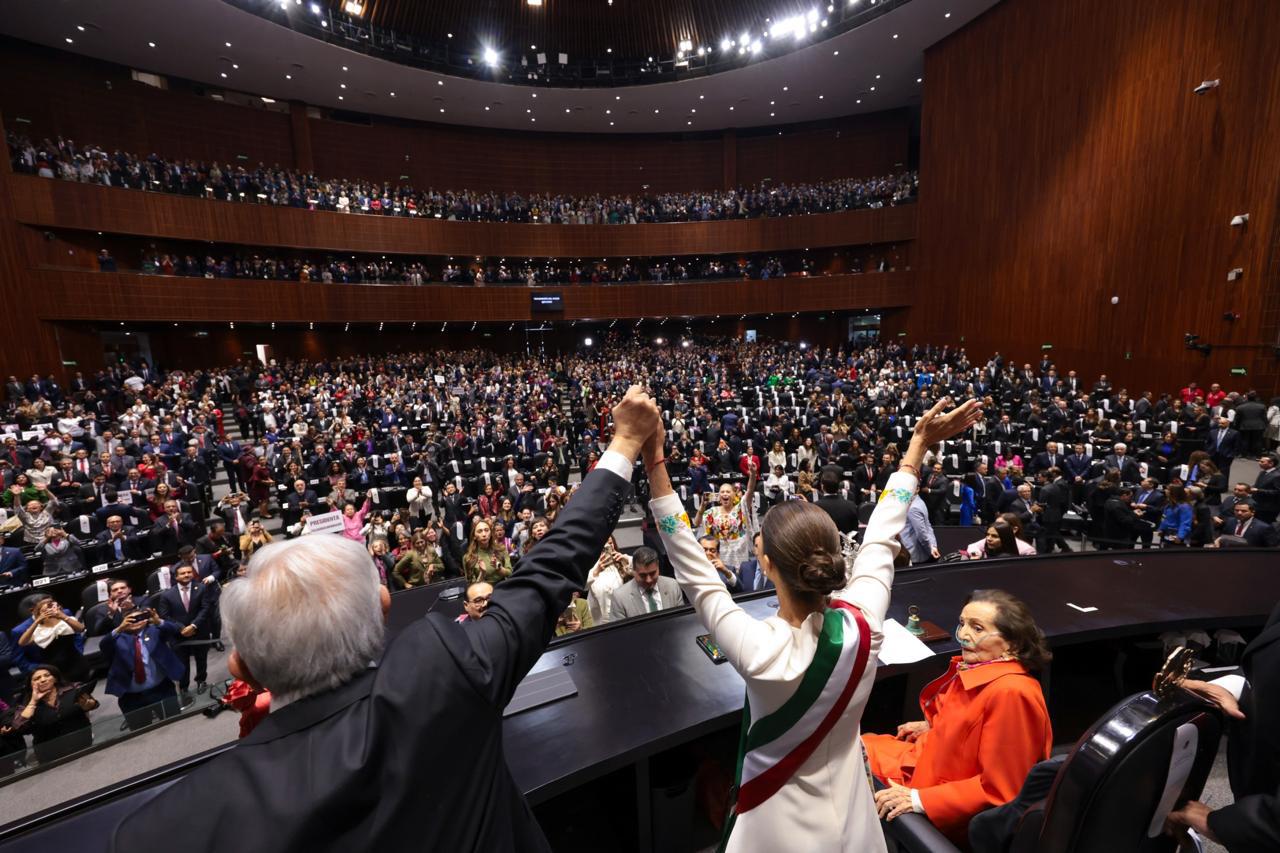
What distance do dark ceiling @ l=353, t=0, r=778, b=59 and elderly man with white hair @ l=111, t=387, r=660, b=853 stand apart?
2398 cm

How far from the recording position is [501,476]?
10383mm

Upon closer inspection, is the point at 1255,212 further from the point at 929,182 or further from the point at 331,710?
the point at 331,710

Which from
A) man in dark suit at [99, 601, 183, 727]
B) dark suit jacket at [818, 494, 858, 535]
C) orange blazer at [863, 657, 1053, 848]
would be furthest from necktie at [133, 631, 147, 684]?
dark suit jacket at [818, 494, 858, 535]

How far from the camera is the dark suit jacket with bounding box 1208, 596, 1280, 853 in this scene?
52.0 inches

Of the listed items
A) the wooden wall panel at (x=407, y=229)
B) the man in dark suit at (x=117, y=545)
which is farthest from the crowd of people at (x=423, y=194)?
the man in dark suit at (x=117, y=545)

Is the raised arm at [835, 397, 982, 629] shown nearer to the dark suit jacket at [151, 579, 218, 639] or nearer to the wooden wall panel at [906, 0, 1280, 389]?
the dark suit jacket at [151, 579, 218, 639]

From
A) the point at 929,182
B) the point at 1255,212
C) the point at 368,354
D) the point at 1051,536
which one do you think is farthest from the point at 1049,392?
the point at 368,354

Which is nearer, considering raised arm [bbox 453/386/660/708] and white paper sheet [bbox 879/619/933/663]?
raised arm [bbox 453/386/660/708]

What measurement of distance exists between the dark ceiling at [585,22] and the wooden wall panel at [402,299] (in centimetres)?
899

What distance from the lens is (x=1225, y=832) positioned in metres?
1.33

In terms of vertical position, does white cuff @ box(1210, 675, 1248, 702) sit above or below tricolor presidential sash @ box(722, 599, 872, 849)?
below

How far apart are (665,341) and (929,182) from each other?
39.8 feet

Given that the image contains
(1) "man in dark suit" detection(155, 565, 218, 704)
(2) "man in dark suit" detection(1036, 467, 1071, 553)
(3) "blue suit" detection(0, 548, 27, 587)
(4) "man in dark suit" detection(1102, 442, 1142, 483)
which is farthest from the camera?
(4) "man in dark suit" detection(1102, 442, 1142, 483)

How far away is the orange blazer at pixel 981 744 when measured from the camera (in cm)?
174
